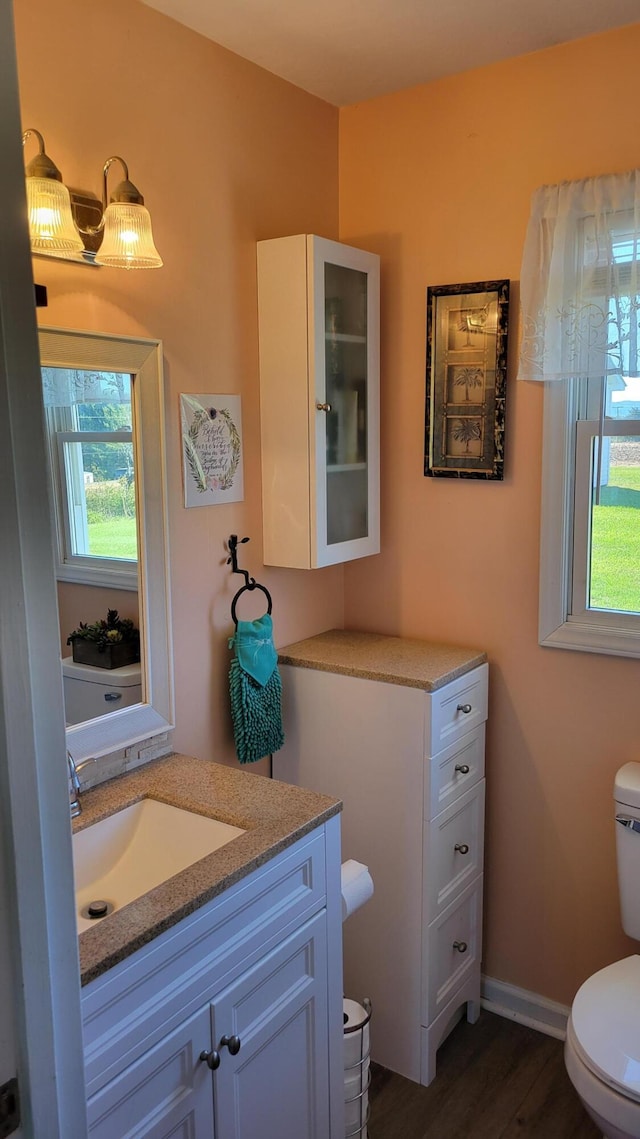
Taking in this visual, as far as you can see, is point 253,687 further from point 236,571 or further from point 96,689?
point 96,689

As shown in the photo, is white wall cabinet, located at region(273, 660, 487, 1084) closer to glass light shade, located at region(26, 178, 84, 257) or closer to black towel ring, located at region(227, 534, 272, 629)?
black towel ring, located at region(227, 534, 272, 629)

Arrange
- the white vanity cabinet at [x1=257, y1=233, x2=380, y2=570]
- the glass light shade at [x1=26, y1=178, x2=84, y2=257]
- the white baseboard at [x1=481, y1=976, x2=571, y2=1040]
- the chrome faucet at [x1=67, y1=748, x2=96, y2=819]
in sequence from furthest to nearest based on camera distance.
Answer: the white baseboard at [x1=481, y1=976, x2=571, y2=1040], the white vanity cabinet at [x1=257, y1=233, x2=380, y2=570], the chrome faucet at [x1=67, y1=748, x2=96, y2=819], the glass light shade at [x1=26, y1=178, x2=84, y2=257]

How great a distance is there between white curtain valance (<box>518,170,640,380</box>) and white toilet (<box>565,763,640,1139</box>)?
1.02 metres

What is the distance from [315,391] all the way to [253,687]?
0.76m

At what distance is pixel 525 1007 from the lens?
7.79ft

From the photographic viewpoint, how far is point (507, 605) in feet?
7.54

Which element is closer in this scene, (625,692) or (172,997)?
(172,997)

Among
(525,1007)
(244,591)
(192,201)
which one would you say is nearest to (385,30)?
(192,201)

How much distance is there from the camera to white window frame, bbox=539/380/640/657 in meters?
2.13

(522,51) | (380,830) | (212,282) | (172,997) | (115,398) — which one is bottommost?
(380,830)

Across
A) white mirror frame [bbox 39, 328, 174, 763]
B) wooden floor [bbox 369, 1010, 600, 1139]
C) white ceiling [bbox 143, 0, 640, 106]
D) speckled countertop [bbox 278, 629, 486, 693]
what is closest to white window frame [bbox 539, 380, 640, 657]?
speckled countertop [bbox 278, 629, 486, 693]

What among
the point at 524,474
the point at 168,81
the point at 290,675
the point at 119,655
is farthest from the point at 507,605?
the point at 168,81

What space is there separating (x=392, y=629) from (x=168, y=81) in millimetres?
1535

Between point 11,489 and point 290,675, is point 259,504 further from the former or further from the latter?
point 11,489
